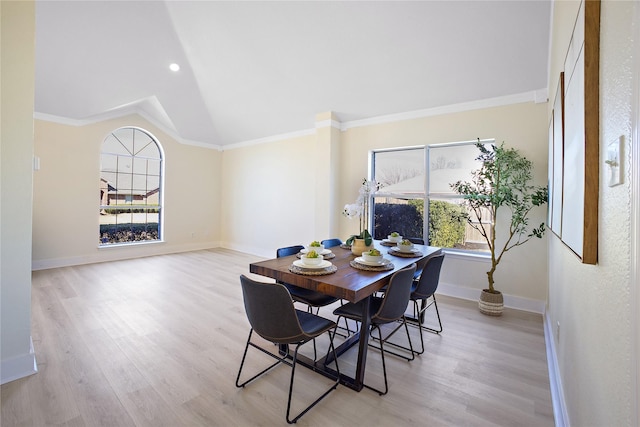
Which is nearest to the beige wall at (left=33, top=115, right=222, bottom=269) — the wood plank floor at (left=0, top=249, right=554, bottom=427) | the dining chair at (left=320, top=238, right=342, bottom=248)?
the wood plank floor at (left=0, top=249, right=554, bottom=427)

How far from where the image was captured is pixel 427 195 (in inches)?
172

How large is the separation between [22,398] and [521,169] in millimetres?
4988

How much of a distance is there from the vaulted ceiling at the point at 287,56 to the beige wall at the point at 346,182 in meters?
0.32

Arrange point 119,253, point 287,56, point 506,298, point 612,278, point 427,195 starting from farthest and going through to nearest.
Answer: point 119,253 < point 427,195 < point 287,56 < point 506,298 < point 612,278

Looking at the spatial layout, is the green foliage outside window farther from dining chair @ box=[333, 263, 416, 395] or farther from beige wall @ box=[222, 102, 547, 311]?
dining chair @ box=[333, 263, 416, 395]

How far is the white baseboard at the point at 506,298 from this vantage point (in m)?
3.49

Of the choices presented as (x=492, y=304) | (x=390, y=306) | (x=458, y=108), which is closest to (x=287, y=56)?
(x=458, y=108)

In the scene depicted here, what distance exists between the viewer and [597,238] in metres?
0.99

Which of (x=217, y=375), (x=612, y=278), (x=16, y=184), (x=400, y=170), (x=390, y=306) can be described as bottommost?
(x=217, y=375)

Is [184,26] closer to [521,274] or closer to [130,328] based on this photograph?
[130,328]

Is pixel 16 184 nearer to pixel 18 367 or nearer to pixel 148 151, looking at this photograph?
pixel 18 367

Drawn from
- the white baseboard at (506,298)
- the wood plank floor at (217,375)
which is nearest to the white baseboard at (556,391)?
the wood plank floor at (217,375)

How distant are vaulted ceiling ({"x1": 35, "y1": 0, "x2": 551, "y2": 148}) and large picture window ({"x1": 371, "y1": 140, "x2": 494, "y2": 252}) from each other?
0.70 metres

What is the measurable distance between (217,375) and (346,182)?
367cm
